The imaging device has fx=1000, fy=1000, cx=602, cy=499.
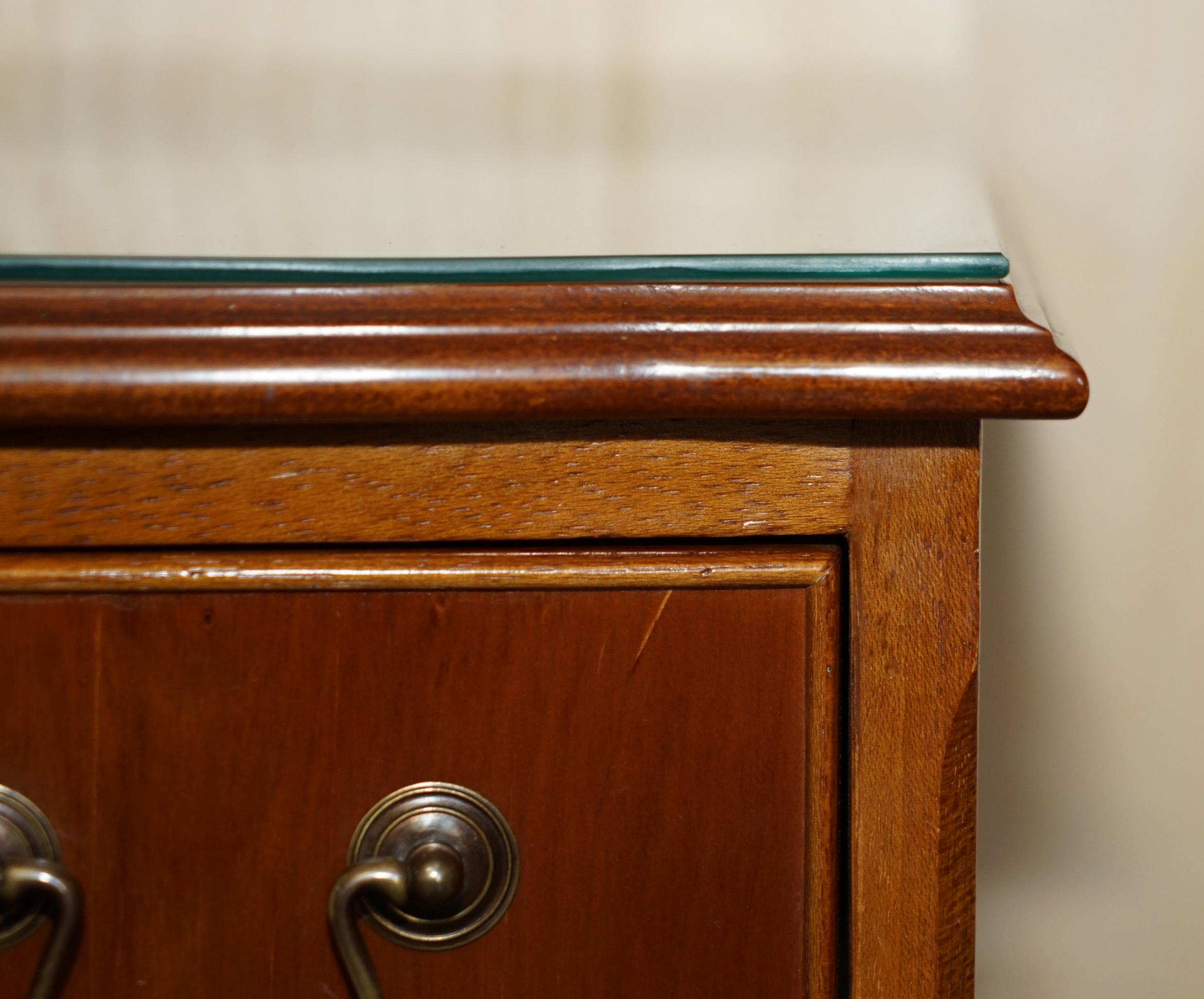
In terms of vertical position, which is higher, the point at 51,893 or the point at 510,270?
the point at 510,270

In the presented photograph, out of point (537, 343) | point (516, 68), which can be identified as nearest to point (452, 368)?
point (537, 343)

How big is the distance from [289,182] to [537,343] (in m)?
0.27

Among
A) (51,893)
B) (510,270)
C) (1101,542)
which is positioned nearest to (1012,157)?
(1101,542)

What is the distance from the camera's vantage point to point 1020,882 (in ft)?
1.97

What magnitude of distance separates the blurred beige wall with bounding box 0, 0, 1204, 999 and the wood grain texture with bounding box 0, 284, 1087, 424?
34cm

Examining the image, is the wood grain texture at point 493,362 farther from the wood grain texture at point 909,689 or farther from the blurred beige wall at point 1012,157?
the blurred beige wall at point 1012,157

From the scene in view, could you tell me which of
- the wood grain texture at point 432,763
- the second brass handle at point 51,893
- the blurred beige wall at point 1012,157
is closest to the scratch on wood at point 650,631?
the wood grain texture at point 432,763

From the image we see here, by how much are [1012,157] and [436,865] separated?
0.52 m

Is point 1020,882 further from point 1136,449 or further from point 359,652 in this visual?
point 359,652

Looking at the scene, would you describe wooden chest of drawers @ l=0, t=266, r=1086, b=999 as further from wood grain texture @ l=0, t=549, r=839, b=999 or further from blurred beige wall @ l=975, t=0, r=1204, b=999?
blurred beige wall @ l=975, t=0, r=1204, b=999

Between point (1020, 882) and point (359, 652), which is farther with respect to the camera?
point (1020, 882)

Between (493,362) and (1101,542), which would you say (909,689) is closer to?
(493,362)

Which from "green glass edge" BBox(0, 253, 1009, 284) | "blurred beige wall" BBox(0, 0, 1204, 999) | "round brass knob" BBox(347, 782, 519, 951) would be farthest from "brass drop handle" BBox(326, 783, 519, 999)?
"blurred beige wall" BBox(0, 0, 1204, 999)

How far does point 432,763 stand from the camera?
0.73 ft
